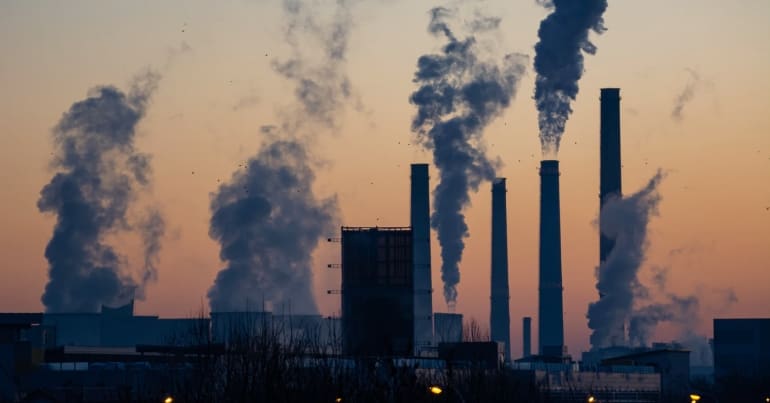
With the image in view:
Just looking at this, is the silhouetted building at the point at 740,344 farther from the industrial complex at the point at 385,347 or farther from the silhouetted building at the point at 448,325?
the silhouetted building at the point at 448,325

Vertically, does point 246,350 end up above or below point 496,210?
below

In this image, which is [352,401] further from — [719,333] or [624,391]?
[719,333]

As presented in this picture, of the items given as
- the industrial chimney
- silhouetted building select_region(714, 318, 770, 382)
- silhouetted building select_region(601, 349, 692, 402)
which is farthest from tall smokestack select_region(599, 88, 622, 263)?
silhouetted building select_region(601, 349, 692, 402)

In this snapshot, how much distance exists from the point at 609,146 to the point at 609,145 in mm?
79

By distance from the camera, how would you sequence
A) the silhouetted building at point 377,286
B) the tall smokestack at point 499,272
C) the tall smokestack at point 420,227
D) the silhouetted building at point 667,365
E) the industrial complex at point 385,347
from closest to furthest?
the industrial complex at point 385,347 < the silhouetted building at point 377,286 < the silhouetted building at point 667,365 < the tall smokestack at point 420,227 < the tall smokestack at point 499,272

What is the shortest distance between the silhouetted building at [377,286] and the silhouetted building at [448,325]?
4136 centimetres

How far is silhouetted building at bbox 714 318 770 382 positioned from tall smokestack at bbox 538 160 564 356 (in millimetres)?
12874

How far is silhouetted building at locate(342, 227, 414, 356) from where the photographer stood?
94188mm

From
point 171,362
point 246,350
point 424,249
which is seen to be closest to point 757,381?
point 424,249

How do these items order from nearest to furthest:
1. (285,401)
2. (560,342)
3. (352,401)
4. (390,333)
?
(285,401) < (352,401) < (390,333) < (560,342)

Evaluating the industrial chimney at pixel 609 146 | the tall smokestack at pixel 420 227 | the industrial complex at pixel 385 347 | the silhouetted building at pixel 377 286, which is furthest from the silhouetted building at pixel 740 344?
the silhouetted building at pixel 377 286

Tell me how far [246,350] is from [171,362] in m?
29.1

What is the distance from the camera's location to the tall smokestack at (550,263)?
130500mm

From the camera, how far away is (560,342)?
132875mm
